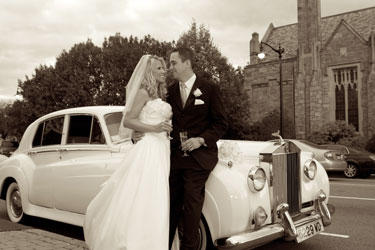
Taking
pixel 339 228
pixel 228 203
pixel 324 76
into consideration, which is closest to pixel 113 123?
pixel 228 203

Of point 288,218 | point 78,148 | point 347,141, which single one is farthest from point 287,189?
point 347,141

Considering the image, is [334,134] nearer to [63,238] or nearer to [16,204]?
[16,204]

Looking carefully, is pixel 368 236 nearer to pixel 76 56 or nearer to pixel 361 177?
pixel 361 177

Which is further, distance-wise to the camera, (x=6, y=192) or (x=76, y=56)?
(x=76, y=56)

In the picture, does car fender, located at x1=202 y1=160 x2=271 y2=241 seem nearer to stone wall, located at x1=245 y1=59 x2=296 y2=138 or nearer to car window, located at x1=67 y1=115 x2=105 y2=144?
car window, located at x1=67 y1=115 x2=105 y2=144

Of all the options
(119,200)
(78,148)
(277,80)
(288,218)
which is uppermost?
(277,80)

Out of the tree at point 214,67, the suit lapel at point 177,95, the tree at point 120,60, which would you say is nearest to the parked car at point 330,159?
the suit lapel at point 177,95

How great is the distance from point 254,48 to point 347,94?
1271 centimetres

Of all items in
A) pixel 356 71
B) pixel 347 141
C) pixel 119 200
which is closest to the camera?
pixel 119 200

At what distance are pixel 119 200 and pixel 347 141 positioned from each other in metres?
24.4

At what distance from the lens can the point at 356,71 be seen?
32.0m

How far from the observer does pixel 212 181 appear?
3.93m

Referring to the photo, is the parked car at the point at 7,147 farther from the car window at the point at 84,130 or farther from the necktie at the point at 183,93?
the necktie at the point at 183,93

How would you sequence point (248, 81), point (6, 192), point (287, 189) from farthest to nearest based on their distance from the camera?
point (248, 81) → point (6, 192) → point (287, 189)
